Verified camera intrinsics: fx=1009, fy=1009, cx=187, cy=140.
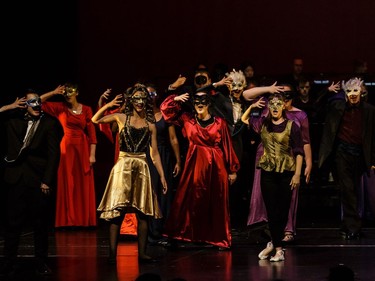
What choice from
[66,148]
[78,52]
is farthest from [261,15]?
[66,148]

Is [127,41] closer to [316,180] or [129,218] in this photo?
[316,180]

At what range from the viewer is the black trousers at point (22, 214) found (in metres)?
8.58

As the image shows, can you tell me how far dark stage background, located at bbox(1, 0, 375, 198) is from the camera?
14602mm

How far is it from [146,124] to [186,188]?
1295 millimetres

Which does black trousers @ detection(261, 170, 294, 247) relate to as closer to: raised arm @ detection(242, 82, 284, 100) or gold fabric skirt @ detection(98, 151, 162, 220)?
raised arm @ detection(242, 82, 284, 100)

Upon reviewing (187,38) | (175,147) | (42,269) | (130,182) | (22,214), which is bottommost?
(42,269)

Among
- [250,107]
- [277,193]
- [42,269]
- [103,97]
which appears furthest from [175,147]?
[42,269]

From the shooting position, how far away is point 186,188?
1023 cm

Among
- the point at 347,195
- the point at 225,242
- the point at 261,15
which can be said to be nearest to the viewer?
the point at 225,242

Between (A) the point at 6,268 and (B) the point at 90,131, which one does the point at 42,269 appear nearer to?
(A) the point at 6,268

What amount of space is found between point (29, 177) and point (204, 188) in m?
2.19

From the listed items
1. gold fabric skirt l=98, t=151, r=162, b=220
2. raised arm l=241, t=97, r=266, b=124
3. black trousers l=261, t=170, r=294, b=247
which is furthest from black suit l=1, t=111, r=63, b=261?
raised arm l=241, t=97, r=266, b=124

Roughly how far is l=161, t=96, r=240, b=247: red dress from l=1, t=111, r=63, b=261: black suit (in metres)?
1.83

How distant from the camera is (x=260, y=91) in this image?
987cm
